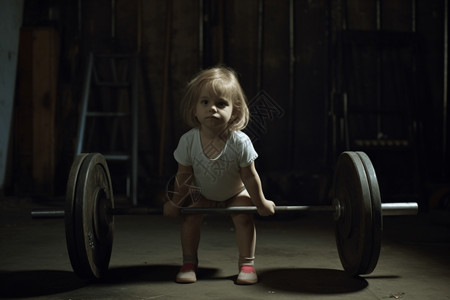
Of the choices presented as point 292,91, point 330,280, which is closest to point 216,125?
point 330,280

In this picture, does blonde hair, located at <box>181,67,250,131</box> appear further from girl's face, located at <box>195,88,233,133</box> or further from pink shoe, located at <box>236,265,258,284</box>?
pink shoe, located at <box>236,265,258,284</box>

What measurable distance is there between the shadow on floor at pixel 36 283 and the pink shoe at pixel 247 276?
0.58 metres

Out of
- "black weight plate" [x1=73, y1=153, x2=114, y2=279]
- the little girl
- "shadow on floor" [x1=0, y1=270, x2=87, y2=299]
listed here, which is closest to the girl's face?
the little girl

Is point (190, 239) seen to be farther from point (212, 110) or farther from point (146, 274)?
point (212, 110)

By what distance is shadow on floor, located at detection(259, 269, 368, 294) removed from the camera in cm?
184

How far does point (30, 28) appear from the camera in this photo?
464 cm

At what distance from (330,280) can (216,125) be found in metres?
0.73

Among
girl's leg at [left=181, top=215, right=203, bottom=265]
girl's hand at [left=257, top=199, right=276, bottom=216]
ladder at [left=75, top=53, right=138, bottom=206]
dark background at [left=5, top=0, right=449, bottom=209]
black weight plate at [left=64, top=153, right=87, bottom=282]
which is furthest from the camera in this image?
dark background at [left=5, top=0, right=449, bottom=209]

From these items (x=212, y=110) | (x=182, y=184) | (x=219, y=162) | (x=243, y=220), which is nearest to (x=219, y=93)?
(x=212, y=110)

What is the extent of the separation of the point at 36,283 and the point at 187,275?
21.9 inches

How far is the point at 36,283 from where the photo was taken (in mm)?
1916

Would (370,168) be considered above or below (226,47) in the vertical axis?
below

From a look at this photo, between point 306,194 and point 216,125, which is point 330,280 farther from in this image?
point 306,194

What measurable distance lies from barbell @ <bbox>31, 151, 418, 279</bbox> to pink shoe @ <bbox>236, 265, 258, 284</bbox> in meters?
0.23
